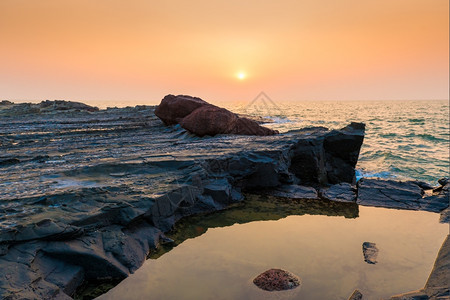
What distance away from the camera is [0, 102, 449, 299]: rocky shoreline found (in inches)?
210

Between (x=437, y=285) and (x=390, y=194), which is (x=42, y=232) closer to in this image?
(x=437, y=285)

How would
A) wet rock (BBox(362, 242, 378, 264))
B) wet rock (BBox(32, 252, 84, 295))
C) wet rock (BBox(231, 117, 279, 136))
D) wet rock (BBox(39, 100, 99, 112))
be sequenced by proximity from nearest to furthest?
wet rock (BBox(32, 252, 84, 295)) < wet rock (BBox(362, 242, 378, 264)) < wet rock (BBox(231, 117, 279, 136)) < wet rock (BBox(39, 100, 99, 112))

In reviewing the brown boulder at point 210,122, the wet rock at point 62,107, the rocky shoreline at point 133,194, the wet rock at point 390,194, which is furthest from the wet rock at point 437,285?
the wet rock at point 62,107

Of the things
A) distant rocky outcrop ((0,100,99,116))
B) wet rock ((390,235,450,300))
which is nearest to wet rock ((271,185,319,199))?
wet rock ((390,235,450,300))

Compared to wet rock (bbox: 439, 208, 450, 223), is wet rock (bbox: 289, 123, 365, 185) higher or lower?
higher

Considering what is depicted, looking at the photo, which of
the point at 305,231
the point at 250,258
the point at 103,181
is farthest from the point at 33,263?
the point at 305,231

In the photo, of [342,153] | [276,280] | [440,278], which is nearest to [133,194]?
[276,280]

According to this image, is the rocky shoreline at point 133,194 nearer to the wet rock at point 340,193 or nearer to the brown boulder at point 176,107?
the wet rock at point 340,193

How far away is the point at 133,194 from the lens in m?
7.62

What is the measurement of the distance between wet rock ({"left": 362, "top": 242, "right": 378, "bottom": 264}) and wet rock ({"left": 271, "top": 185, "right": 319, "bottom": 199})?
3971mm

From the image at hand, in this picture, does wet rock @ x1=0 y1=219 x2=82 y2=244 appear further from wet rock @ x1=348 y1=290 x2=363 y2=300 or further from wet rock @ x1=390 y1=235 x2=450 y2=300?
wet rock @ x1=390 y1=235 x2=450 y2=300

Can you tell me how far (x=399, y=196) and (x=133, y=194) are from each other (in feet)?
30.1

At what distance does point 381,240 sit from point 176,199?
17.1 feet

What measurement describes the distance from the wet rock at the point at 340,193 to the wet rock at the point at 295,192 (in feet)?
1.37
